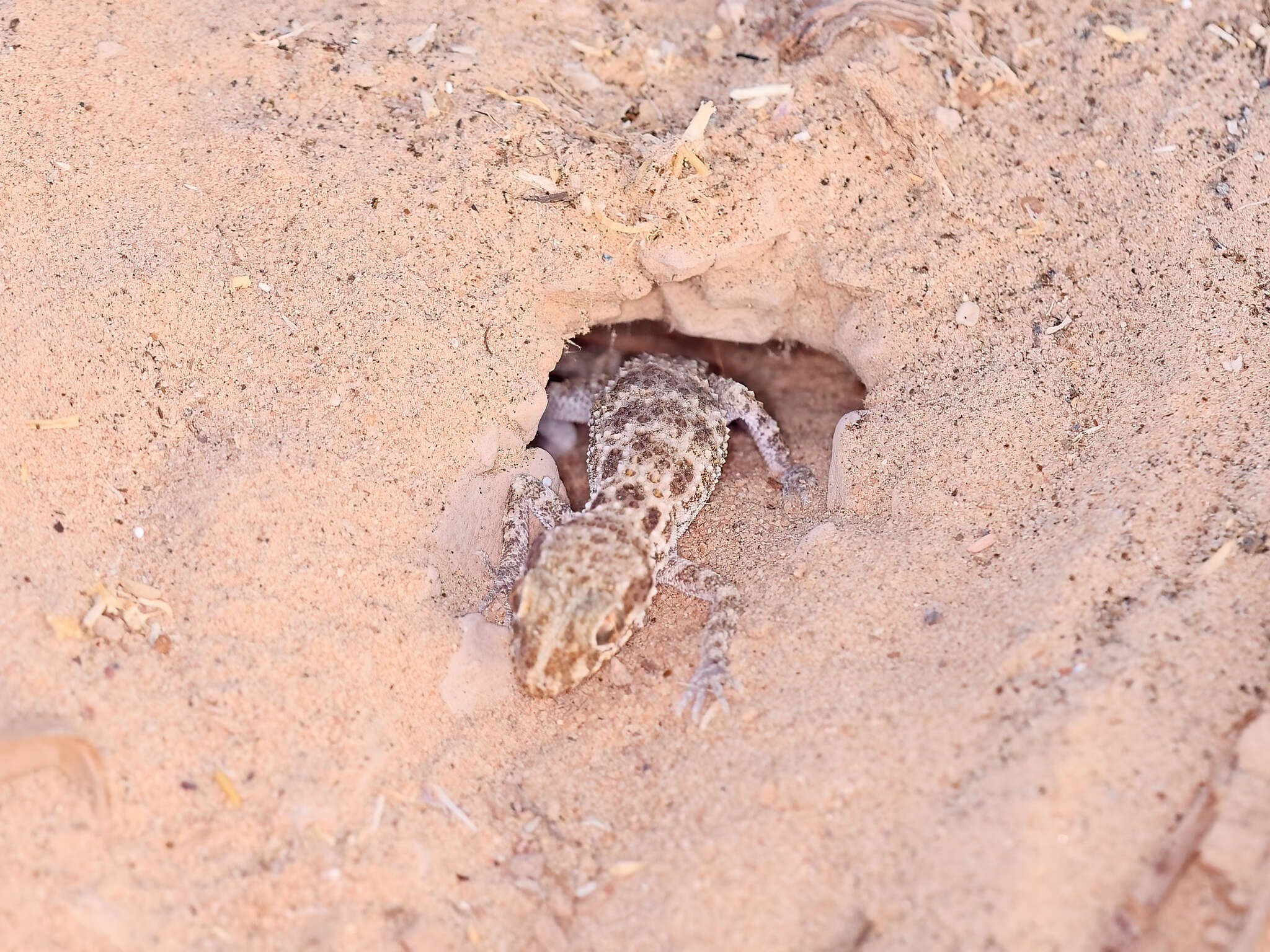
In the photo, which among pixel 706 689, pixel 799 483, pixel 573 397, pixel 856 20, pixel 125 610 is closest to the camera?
pixel 125 610

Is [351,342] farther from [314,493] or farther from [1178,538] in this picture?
[1178,538]

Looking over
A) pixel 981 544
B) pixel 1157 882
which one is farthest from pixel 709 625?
pixel 1157 882

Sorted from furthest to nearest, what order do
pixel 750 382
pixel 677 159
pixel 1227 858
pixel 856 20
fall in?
1. pixel 750 382
2. pixel 856 20
3. pixel 677 159
4. pixel 1227 858

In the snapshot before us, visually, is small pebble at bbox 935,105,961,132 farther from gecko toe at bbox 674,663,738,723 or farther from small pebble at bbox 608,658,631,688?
small pebble at bbox 608,658,631,688

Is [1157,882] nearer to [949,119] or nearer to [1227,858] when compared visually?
[1227,858]

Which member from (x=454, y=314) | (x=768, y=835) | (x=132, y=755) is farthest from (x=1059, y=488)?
(x=132, y=755)

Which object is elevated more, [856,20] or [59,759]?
[856,20]
